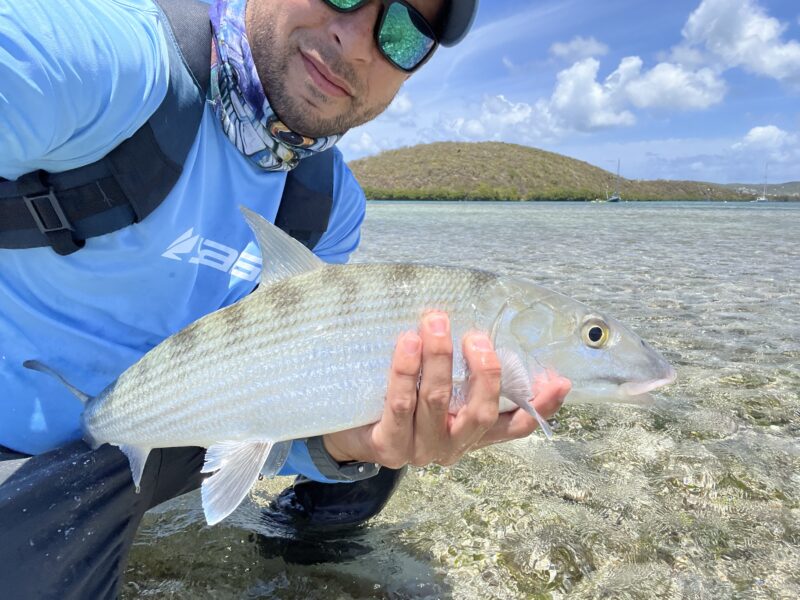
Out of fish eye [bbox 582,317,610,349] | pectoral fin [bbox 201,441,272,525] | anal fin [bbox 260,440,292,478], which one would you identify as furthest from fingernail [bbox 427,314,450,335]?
anal fin [bbox 260,440,292,478]

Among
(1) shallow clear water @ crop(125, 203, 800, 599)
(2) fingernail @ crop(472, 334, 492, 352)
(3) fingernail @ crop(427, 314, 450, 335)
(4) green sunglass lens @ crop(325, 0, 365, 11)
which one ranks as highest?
(4) green sunglass lens @ crop(325, 0, 365, 11)

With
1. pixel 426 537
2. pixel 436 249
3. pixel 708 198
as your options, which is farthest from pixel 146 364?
pixel 708 198

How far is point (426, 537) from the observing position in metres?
3.27

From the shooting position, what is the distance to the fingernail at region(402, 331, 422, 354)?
7.29 feet

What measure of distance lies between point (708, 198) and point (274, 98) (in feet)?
448

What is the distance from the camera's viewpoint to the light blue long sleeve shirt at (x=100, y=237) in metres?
1.68

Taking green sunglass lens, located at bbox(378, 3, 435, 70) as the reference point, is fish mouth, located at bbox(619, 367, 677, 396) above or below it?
below

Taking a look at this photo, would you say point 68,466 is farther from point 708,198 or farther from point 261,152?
point 708,198

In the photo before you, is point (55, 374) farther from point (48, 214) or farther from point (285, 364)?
point (285, 364)

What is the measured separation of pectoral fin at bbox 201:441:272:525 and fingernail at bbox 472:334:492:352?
3.23ft

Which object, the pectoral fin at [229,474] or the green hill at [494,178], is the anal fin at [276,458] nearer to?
the pectoral fin at [229,474]

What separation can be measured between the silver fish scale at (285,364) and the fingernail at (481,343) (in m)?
0.08

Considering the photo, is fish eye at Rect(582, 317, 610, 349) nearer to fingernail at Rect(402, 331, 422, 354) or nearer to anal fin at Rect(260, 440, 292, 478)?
fingernail at Rect(402, 331, 422, 354)

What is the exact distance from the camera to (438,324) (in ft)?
7.32
